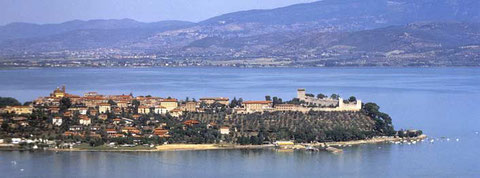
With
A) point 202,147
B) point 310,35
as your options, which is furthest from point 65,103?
point 310,35

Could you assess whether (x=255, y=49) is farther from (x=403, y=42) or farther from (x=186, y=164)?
(x=186, y=164)

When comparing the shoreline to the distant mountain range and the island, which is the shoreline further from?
the distant mountain range

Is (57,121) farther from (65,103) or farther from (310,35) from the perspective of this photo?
(310,35)

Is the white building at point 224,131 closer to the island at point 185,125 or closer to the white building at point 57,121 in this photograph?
the island at point 185,125

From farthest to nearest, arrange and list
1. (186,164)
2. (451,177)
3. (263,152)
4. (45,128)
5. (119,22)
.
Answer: (119,22), (45,128), (263,152), (186,164), (451,177)

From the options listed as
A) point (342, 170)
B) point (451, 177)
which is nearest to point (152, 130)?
point (342, 170)
